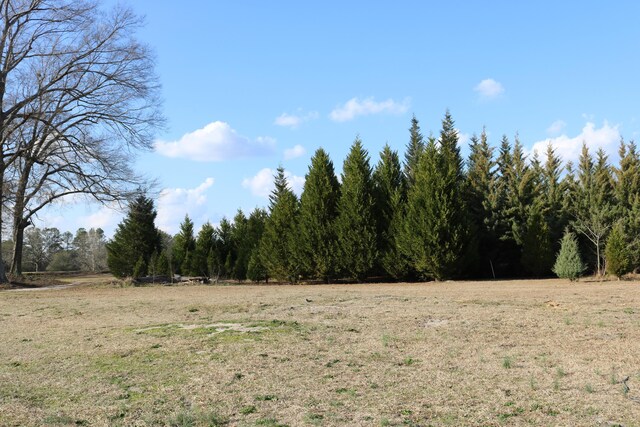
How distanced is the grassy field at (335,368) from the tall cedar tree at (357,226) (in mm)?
16118

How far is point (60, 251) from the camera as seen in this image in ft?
200

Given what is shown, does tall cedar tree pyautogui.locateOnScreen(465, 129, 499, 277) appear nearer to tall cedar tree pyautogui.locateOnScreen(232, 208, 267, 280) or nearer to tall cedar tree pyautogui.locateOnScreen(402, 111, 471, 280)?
tall cedar tree pyautogui.locateOnScreen(402, 111, 471, 280)

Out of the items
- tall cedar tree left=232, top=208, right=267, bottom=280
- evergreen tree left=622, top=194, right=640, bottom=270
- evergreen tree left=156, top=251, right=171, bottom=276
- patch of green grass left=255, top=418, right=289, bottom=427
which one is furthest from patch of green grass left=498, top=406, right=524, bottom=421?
evergreen tree left=156, top=251, right=171, bottom=276

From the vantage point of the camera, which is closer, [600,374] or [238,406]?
[238,406]

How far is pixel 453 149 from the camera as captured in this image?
41.8 m

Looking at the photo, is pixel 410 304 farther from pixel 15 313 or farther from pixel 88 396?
pixel 15 313

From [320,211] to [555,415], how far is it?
24.0 m

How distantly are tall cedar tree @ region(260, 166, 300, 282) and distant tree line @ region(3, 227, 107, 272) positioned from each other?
29.1 meters

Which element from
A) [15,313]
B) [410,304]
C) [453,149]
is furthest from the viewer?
[453,149]

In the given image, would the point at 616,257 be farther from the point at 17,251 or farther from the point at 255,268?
the point at 17,251

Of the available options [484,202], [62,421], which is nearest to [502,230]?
[484,202]

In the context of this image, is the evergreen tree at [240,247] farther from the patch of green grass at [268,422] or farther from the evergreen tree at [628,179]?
the patch of green grass at [268,422]

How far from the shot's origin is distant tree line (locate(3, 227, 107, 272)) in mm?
56438

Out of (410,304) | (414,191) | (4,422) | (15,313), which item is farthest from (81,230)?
(4,422)
